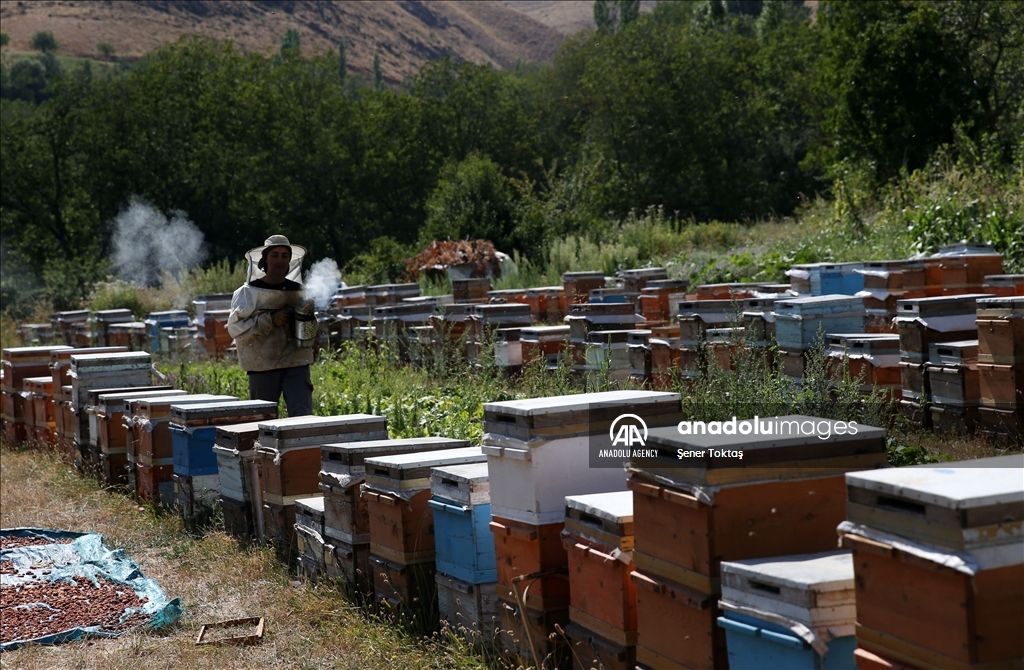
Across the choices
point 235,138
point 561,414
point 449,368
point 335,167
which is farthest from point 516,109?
point 561,414

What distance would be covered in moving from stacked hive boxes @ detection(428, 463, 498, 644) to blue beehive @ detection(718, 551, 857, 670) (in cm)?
149

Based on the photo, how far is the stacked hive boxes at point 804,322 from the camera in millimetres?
7203

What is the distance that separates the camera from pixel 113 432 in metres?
8.53

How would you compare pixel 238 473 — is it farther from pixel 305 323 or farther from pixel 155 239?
pixel 155 239

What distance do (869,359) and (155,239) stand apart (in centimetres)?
2967

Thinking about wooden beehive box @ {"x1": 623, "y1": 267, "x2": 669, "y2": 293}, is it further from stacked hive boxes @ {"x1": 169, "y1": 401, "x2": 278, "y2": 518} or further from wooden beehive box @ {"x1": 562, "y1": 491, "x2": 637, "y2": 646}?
wooden beehive box @ {"x1": 562, "y1": 491, "x2": 637, "y2": 646}

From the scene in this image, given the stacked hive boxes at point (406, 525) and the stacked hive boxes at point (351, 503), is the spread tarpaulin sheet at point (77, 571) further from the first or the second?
the stacked hive boxes at point (406, 525)

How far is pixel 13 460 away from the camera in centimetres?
1059

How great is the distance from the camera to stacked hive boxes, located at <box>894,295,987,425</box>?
7.00m

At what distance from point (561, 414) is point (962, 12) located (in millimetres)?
22086

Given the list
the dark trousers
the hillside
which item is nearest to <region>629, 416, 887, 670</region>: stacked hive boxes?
the dark trousers

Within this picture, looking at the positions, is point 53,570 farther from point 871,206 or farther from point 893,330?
point 871,206

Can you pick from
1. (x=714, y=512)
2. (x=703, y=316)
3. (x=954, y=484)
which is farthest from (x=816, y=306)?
(x=954, y=484)

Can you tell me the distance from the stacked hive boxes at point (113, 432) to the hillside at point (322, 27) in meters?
88.7
